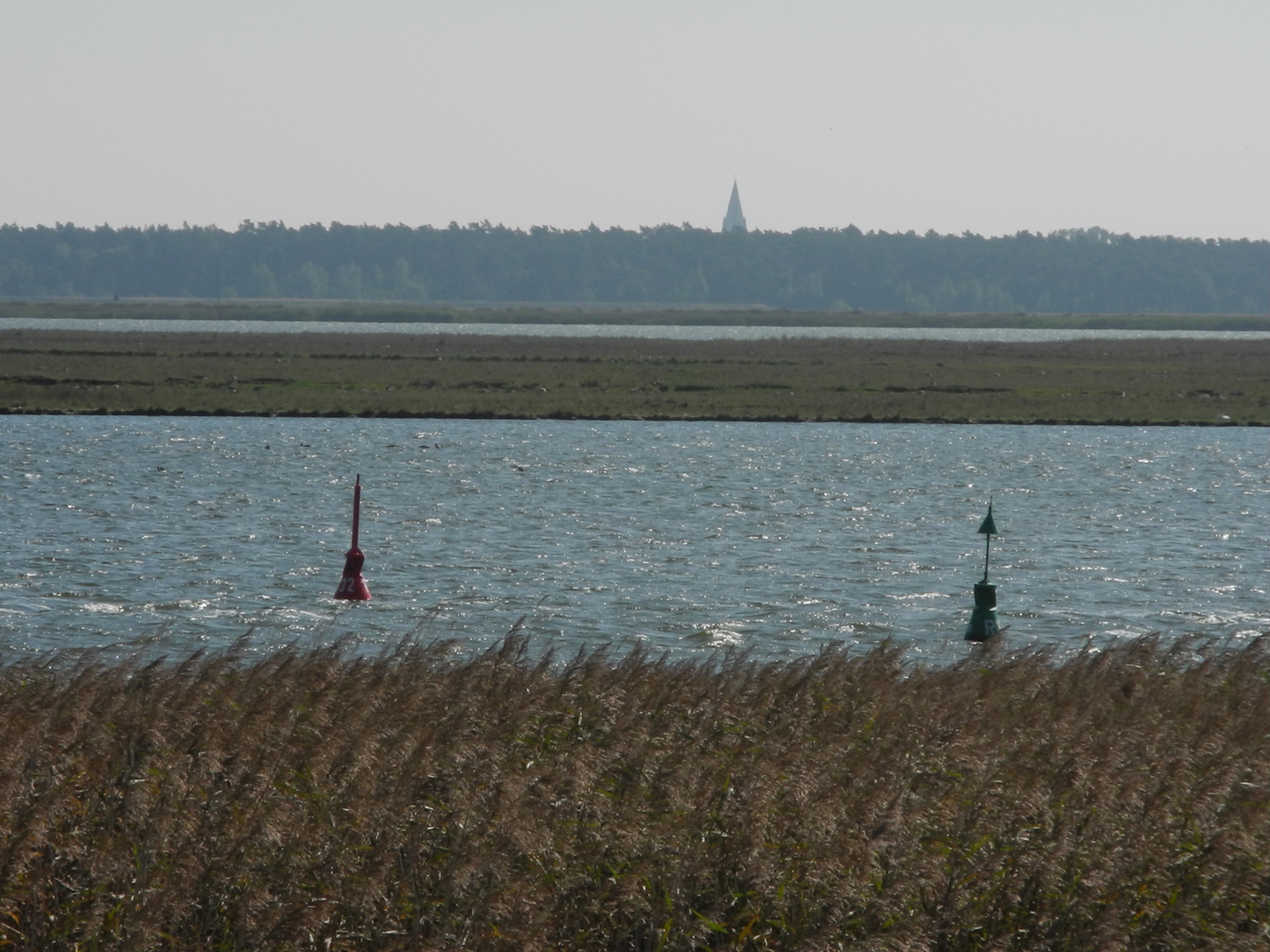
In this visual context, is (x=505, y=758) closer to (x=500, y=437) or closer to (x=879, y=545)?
(x=879, y=545)

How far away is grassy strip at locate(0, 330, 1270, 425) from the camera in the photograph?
57500mm

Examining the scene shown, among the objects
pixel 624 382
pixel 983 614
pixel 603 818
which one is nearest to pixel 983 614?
pixel 983 614

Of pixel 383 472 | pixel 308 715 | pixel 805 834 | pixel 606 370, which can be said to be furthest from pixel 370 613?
pixel 606 370

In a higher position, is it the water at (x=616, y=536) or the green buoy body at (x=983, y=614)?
the green buoy body at (x=983, y=614)

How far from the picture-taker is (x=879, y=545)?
92.9 feet

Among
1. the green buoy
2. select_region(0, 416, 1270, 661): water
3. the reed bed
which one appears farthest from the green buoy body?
the reed bed

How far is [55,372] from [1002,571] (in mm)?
50726

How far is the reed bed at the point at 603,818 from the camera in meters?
A: 8.29

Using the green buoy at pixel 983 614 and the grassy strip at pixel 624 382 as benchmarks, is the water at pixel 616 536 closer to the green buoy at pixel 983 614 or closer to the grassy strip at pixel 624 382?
the green buoy at pixel 983 614

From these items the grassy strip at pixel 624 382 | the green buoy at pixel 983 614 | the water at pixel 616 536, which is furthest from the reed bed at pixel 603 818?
the grassy strip at pixel 624 382

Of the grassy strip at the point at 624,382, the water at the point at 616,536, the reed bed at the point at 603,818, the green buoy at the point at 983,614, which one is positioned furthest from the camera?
the grassy strip at the point at 624,382

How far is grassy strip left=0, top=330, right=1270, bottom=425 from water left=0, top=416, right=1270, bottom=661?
6.00 meters

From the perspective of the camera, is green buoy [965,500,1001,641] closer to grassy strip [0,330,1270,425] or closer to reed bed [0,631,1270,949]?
reed bed [0,631,1270,949]

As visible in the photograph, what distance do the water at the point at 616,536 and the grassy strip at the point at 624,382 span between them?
6.00 m
